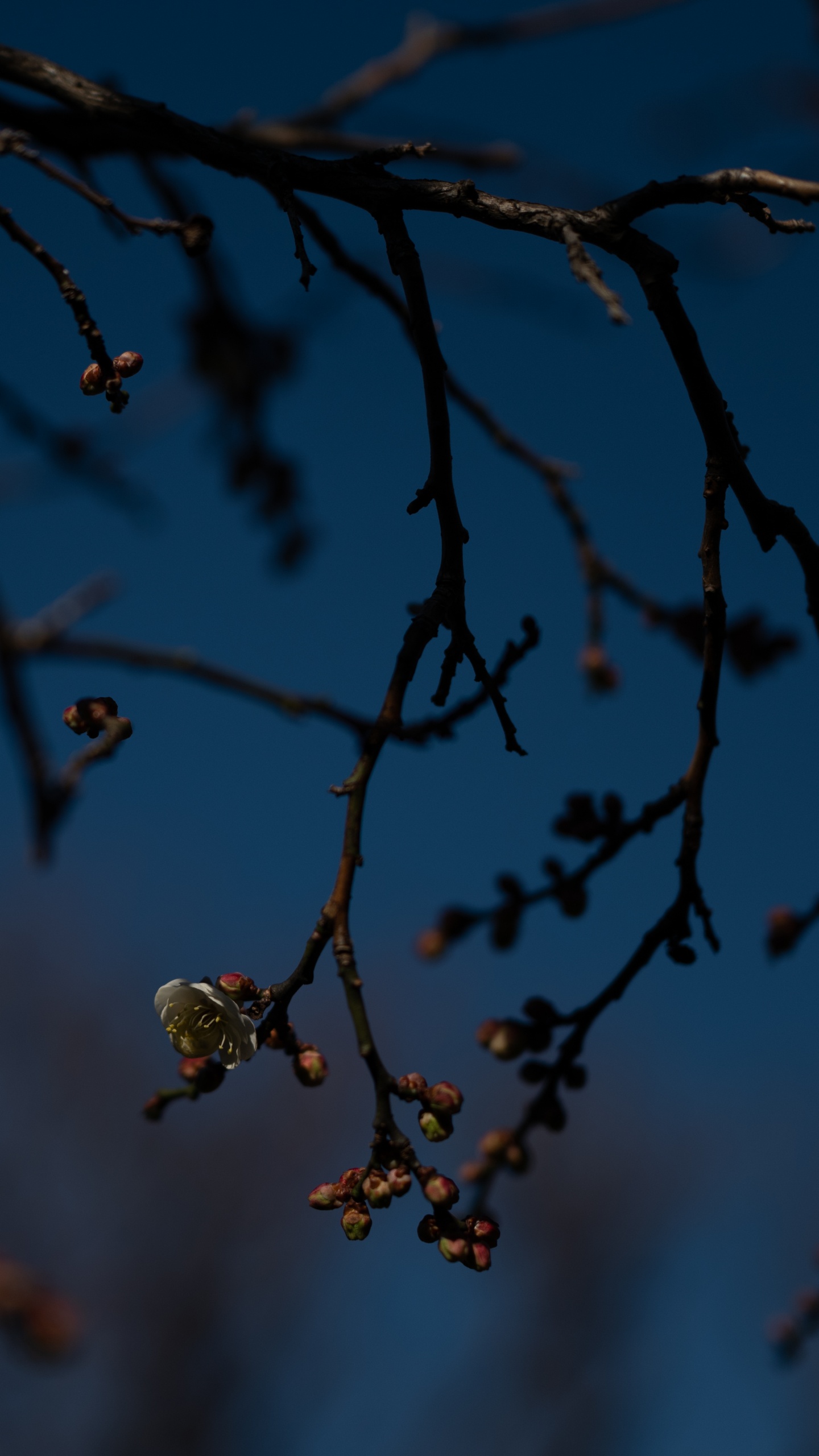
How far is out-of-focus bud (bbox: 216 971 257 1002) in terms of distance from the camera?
1263 mm

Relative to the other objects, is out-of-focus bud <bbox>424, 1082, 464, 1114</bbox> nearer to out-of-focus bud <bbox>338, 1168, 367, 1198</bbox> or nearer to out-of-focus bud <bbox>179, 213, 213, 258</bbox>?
out-of-focus bud <bbox>338, 1168, 367, 1198</bbox>

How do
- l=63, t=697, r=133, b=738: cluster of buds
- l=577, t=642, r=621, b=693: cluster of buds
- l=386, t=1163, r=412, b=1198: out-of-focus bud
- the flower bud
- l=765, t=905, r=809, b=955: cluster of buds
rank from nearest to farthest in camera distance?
l=386, t=1163, r=412, b=1198: out-of-focus bud < the flower bud < l=63, t=697, r=133, b=738: cluster of buds < l=765, t=905, r=809, b=955: cluster of buds < l=577, t=642, r=621, b=693: cluster of buds

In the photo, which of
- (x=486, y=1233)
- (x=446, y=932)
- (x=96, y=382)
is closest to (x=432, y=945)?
(x=446, y=932)

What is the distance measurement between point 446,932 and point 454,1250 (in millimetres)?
543

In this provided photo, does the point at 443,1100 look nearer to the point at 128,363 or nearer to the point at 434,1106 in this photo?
the point at 434,1106

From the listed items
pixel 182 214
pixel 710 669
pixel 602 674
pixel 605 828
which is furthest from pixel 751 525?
pixel 602 674

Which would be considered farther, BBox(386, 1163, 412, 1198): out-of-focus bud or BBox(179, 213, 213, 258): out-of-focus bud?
BBox(179, 213, 213, 258): out-of-focus bud

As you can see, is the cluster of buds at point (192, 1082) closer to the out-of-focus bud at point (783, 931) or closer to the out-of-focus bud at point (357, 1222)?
the out-of-focus bud at point (357, 1222)

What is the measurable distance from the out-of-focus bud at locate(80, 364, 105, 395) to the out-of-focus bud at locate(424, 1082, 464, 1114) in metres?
1.20

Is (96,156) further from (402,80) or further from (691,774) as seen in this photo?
(691,774)

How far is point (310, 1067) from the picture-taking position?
4.26ft

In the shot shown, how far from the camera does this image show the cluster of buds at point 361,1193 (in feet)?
3.73

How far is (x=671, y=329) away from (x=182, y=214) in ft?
3.54

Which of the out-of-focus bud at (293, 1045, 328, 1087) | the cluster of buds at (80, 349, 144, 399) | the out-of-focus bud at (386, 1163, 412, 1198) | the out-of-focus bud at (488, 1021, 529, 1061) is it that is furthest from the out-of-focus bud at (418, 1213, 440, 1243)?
the cluster of buds at (80, 349, 144, 399)
